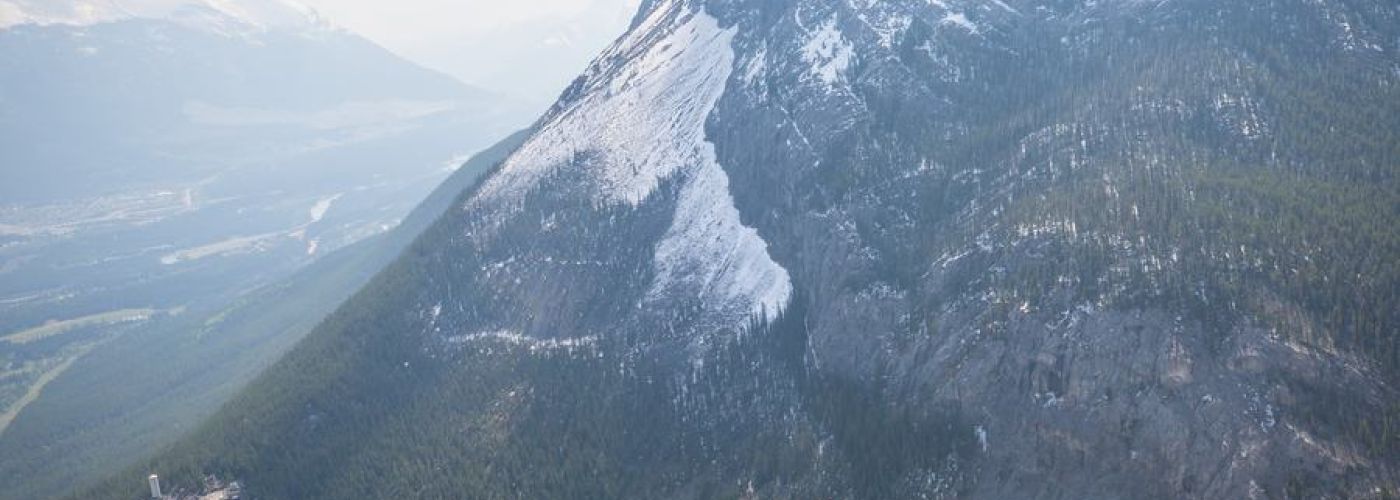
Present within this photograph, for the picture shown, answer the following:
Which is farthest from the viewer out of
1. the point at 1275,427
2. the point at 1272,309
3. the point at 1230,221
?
the point at 1230,221

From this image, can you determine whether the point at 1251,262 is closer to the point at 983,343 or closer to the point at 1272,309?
the point at 1272,309

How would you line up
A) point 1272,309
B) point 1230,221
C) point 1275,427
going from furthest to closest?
point 1230,221 → point 1272,309 → point 1275,427

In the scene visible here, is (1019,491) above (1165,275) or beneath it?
beneath

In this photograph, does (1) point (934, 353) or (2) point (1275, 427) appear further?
(1) point (934, 353)

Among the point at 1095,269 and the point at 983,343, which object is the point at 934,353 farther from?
the point at 1095,269

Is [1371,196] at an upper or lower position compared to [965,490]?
upper

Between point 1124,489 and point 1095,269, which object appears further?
point 1095,269

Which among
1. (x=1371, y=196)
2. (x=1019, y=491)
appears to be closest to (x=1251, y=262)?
(x=1371, y=196)

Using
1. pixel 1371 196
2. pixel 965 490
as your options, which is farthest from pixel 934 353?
pixel 1371 196
